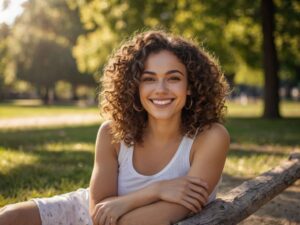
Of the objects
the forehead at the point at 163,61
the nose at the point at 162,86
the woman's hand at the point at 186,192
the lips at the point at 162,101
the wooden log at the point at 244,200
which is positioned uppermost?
the forehead at the point at 163,61

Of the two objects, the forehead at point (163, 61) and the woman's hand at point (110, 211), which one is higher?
the forehead at point (163, 61)

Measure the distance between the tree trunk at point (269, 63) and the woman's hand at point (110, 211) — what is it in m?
16.6

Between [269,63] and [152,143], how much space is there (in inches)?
636

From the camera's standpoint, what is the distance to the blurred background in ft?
19.3

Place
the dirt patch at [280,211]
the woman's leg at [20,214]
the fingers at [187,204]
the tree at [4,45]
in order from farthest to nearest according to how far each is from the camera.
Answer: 1. the tree at [4,45]
2. the dirt patch at [280,211]
3. the woman's leg at [20,214]
4. the fingers at [187,204]

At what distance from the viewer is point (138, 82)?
3.12 metres

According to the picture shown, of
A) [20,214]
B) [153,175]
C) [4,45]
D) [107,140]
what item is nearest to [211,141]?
[153,175]

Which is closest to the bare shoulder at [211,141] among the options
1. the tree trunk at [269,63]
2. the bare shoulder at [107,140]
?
the bare shoulder at [107,140]

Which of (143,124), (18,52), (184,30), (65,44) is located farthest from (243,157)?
(65,44)

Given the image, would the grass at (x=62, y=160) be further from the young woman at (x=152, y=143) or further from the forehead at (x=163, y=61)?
the forehead at (x=163, y=61)

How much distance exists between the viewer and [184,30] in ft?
62.8

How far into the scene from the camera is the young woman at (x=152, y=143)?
2.74 m

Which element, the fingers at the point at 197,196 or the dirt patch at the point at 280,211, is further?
the dirt patch at the point at 280,211

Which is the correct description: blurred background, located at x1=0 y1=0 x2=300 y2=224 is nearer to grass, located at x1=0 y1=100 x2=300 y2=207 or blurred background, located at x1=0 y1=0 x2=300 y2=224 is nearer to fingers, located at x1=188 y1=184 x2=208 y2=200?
grass, located at x1=0 y1=100 x2=300 y2=207
